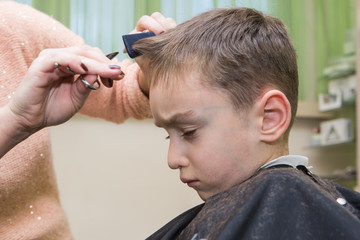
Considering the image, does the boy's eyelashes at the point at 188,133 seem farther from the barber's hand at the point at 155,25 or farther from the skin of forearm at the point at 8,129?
the skin of forearm at the point at 8,129

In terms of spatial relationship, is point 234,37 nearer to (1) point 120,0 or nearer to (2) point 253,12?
(2) point 253,12

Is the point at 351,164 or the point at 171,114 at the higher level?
the point at 171,114

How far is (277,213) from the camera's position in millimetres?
677

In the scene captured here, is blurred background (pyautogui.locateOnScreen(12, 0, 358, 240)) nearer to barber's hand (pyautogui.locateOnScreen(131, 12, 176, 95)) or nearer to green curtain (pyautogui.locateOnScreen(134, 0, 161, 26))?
green curtain (pyautogui.locateOnScreen(134, 0, 161, 26))

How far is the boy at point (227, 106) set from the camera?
0.84 metres

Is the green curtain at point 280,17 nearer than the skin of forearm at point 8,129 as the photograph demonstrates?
No

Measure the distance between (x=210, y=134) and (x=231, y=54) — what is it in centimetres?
17

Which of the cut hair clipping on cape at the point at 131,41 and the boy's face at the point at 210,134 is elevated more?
the cut hair clipping on cape at the point at 131,41

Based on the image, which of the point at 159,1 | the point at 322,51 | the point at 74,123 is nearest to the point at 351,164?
the point at 322,51

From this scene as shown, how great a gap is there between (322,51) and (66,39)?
196cm

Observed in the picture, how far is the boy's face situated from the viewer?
837 millimetres

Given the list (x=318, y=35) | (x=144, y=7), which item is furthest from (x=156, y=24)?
(x=318, y=35)

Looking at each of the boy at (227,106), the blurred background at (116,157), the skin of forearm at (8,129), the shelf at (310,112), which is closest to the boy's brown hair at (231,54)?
the boy at (227,106)

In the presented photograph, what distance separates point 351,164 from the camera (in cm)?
279
